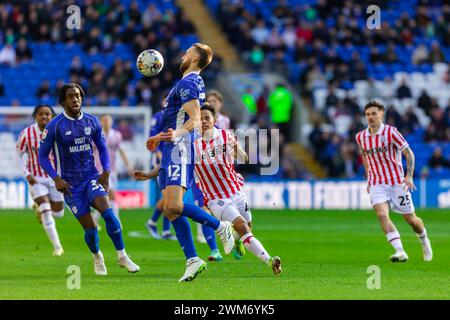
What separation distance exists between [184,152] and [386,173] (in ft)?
13.1

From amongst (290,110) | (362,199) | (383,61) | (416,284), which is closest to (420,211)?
(362,199)

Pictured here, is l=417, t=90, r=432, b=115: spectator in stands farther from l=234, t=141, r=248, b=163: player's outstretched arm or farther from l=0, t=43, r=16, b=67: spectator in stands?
l=234, t=141, r=248, b=163: player's outstretched arm

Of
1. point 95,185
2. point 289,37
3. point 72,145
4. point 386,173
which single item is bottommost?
point 95,185

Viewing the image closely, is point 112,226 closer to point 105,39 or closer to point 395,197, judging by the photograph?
point 395,197

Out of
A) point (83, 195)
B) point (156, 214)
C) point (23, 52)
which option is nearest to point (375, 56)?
point (23, 52)

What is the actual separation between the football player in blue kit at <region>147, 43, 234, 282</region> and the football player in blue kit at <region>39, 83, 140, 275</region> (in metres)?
1.04

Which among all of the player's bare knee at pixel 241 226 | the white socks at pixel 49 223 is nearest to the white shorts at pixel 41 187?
the white socks at pixel 49 223

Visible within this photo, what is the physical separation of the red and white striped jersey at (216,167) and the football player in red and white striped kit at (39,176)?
3236mm

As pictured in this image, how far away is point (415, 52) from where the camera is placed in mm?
35562

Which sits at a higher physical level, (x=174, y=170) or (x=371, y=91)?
(x=371, y=91)

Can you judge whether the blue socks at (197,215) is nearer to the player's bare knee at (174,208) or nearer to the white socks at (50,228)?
the player's bare knee at (174,208)

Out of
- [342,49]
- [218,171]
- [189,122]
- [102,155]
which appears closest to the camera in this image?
[189,122]

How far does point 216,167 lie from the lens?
12.5 m
